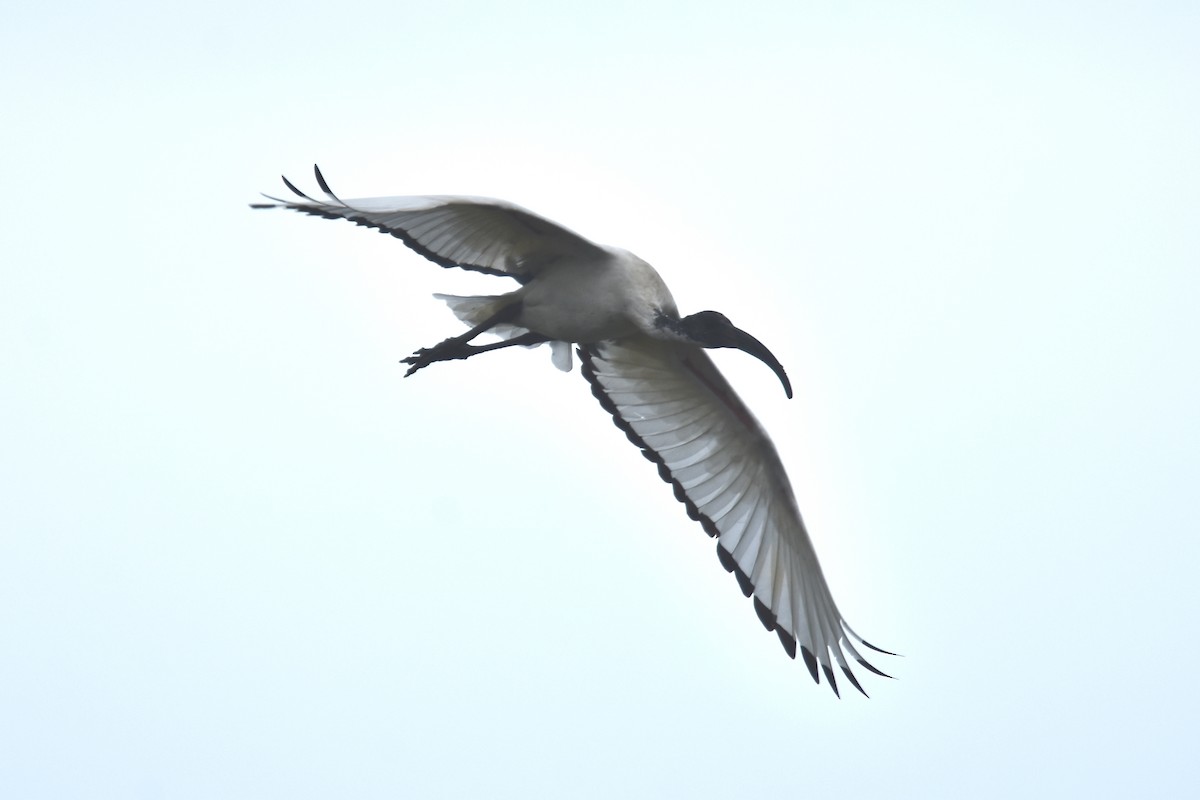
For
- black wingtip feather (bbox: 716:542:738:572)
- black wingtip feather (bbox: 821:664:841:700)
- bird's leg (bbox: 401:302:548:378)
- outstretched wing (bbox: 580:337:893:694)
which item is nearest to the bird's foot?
bird's leg (bbox: 401:302:548:378)

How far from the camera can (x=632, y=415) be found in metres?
10.3

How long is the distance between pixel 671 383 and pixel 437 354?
1.46 m

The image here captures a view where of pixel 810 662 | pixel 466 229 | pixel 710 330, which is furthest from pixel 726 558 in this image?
pixel 466 229

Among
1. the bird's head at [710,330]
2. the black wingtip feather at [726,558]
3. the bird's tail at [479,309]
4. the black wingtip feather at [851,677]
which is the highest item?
the bird's tail at [479,309]

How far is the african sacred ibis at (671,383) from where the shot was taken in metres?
9.27

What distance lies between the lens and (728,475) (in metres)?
10.3

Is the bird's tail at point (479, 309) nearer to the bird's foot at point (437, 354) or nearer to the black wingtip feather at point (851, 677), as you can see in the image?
the bird's foot at point (437, 354)

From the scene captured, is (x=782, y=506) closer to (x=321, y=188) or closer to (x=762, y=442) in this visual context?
(x=762, y=442)

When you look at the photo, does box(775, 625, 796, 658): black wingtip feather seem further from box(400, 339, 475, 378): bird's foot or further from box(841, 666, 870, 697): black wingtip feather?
box(400, 339, 475, 378): bird's foot

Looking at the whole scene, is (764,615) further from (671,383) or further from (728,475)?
(671,383)

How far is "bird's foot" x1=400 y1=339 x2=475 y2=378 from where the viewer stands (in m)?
9.52

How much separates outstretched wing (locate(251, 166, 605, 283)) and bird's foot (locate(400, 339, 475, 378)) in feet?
1.40

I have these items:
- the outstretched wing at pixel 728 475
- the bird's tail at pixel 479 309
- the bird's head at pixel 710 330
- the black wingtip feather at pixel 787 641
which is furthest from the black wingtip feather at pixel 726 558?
the bird's tail at pixel 479 309

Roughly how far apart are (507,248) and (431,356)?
70cm
